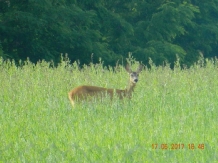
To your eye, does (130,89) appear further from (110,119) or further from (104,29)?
(104,29)

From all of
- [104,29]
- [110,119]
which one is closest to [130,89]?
[110,119]

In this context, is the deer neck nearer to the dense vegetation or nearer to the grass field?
the grass field

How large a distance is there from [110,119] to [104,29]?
58.0ft

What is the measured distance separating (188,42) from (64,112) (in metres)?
23.1

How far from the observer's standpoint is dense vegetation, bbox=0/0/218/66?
22750 mm

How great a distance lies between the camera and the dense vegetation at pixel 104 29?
2275 centimetres

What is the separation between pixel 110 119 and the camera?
9484mm

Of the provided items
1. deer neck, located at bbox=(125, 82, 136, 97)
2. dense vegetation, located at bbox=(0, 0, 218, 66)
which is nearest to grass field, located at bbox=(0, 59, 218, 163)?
deer neck, located at bbox=(125, 82, 136, 97)

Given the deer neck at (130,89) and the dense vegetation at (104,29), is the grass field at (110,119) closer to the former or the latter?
the deer neck at (130,89)

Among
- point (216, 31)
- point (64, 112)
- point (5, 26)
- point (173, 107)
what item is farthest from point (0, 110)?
point (216, 31)

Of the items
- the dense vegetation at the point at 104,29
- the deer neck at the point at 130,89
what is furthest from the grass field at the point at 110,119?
the dense vegetation at the point at 104,29

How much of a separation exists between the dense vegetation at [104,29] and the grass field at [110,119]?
797 centimetres

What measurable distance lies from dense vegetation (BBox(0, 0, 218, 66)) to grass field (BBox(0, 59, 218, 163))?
26.1ft

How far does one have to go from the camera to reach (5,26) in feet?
73.2
